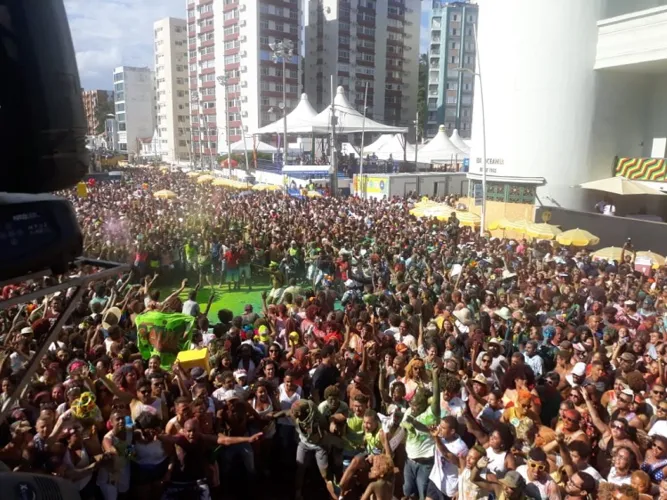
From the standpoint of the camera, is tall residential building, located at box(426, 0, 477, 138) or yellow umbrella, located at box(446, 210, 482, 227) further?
tall residential building, located at box(426, 0, 477, 138)

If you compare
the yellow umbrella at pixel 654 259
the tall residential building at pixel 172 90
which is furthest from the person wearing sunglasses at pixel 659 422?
the tall residential building at pixel 172 90

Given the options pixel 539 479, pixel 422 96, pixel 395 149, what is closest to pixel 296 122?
pixel 395 149

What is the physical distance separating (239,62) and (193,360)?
70.7 m

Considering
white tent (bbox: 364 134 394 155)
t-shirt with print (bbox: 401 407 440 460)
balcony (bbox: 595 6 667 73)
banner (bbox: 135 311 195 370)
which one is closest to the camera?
t-shirt with print (bbox: 401 407 440 460)

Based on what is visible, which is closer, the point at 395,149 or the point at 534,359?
the point at 534,359

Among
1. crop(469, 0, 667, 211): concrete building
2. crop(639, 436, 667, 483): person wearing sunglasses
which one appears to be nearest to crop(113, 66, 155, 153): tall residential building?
crop(469, 0, 667, 211): concrete building

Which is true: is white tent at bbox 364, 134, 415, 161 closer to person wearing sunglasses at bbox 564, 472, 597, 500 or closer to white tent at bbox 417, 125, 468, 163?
white tent at bbox 417, 125, 468, 163

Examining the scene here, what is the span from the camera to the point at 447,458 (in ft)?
15.7

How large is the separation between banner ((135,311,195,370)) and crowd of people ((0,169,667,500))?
224 mm

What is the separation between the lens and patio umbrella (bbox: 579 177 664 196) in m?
23.0

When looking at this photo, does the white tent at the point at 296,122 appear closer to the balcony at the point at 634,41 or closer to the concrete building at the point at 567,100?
the concrete building at the point at 567,100

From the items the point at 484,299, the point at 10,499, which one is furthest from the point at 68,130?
the point at 484,299

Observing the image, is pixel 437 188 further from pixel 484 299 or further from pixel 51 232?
pixel 51 232

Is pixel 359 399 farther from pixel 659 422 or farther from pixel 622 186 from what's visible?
pixel 622 186
